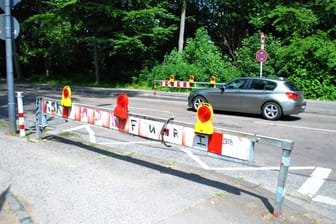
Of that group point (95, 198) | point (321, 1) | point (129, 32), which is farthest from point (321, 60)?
point (95, 198)

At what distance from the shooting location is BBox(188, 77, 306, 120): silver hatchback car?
36.7 feet

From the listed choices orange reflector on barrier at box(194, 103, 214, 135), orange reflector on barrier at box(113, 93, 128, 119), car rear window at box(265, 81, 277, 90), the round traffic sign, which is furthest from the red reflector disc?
the round traffic sign

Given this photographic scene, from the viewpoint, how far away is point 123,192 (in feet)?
14.4

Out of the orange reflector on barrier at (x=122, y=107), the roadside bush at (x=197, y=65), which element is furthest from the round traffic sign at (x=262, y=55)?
the orange reflector on barrier at (x=122, y=107)

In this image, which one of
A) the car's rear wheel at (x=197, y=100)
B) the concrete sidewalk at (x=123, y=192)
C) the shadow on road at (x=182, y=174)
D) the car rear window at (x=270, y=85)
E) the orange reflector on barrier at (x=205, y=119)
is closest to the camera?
the concrete sidewalk at (x=123, y=192)

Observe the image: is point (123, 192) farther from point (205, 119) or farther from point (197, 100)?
point (197, 100)

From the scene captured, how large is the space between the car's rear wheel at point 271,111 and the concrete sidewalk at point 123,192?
22.3 feet

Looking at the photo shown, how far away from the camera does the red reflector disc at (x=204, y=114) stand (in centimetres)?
413

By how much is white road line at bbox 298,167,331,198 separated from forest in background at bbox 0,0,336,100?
13297mm

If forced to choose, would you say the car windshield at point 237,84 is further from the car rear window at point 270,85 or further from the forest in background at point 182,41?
the forest in background at point 182,41

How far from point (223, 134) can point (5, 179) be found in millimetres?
3306

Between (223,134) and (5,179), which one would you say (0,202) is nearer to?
(5,179)

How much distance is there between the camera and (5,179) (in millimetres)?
4766

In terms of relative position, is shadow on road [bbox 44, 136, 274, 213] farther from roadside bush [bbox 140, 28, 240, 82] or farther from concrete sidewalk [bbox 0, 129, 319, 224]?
roadside bush [bbox 140, 28, 240, 82]
